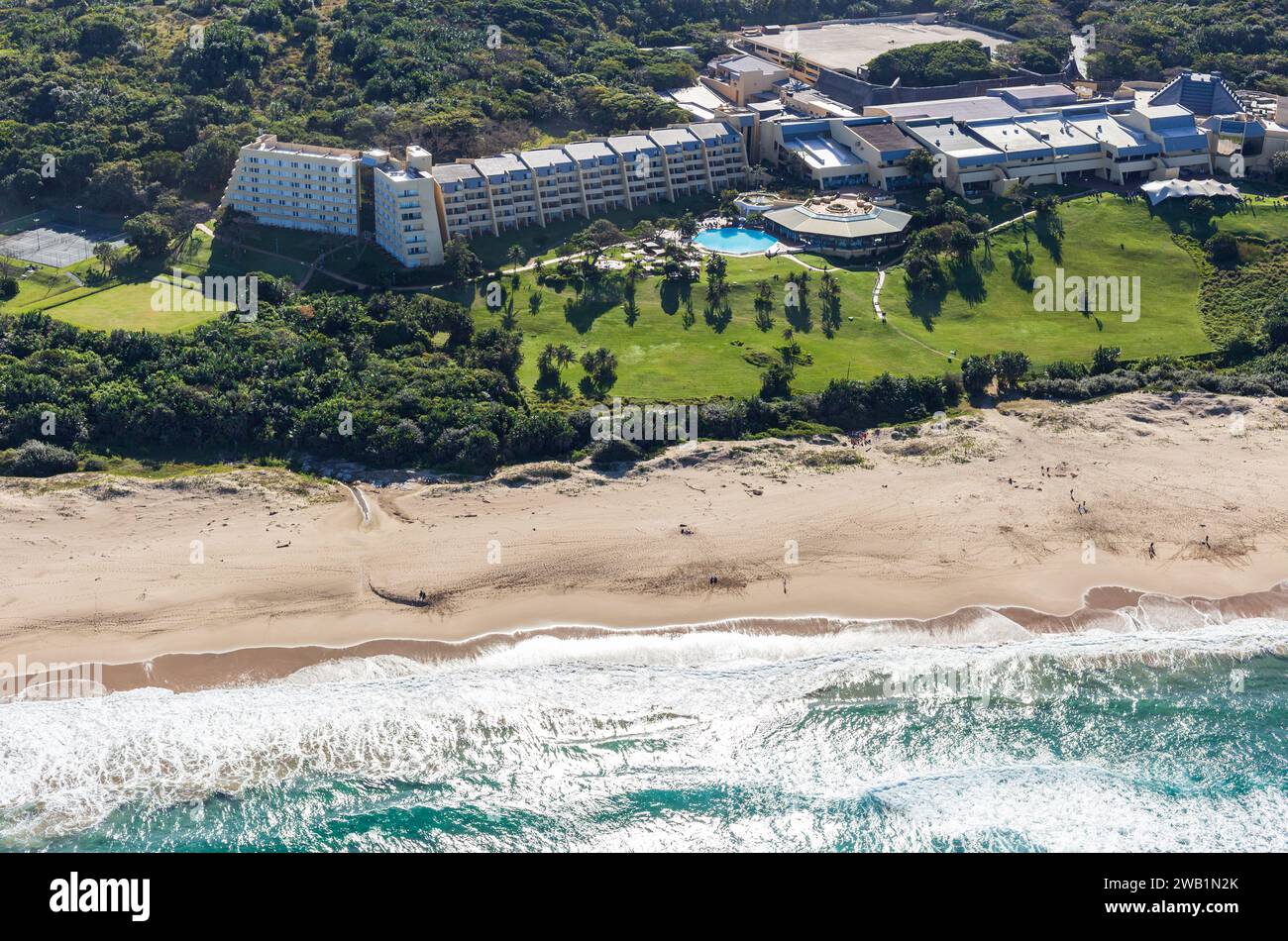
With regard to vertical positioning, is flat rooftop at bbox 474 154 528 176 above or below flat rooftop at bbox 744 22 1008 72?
below

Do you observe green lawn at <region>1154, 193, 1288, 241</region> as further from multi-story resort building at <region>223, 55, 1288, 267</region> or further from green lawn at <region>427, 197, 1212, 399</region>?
multi-story resort building at <region>223, 55, 1288, 267</region>

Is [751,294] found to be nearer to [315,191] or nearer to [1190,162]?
[315,191]

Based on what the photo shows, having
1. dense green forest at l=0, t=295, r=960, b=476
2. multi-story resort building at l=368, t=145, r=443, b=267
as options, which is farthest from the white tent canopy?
multi-story resort building at l=368, t=145, r=443, b=267

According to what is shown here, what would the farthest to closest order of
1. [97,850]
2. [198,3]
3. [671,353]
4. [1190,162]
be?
1. [198,3]
2. [1190,162]
3. [671,353]
4. [97,850]

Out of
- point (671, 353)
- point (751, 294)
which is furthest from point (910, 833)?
point (751, 294)

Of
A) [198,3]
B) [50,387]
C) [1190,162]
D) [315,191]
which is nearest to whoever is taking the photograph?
[50,387]

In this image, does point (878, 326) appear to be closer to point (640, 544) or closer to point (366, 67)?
point (640, 544)

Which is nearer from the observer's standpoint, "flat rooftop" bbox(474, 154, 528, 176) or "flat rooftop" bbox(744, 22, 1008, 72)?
"flat rooftop" bbox(474, 154, 528, 176)

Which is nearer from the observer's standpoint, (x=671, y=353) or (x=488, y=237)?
(x=671, y=353)
